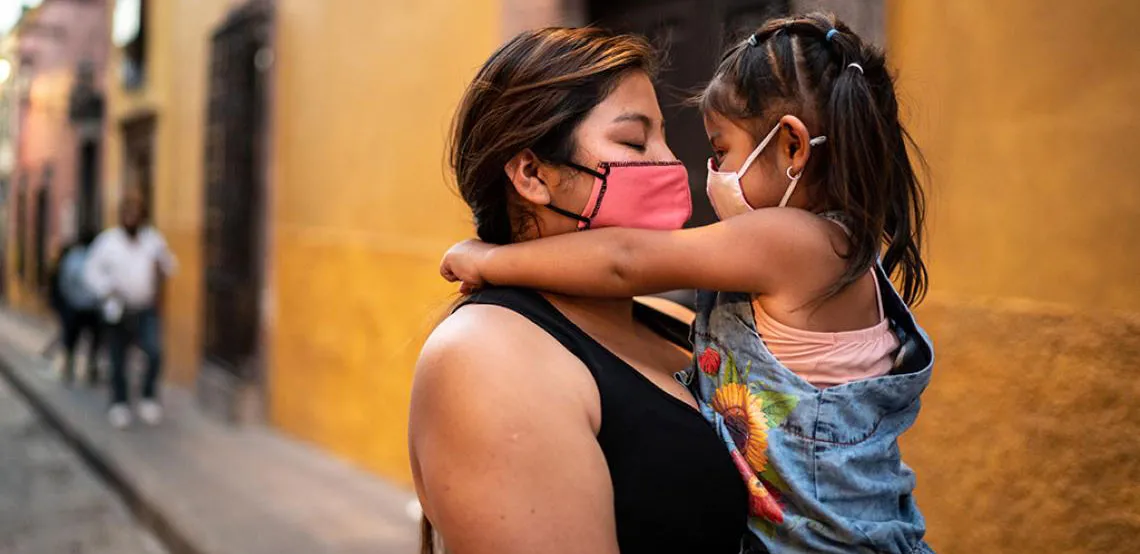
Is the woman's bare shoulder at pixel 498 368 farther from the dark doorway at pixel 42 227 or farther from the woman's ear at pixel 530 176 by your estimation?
the dark doorway at pixel 42 227

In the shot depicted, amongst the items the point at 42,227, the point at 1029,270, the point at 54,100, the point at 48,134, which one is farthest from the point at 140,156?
the point at 1029,270

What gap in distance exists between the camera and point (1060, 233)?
2.91m

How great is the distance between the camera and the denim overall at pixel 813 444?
5.16 feet

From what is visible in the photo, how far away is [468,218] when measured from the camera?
245 cm

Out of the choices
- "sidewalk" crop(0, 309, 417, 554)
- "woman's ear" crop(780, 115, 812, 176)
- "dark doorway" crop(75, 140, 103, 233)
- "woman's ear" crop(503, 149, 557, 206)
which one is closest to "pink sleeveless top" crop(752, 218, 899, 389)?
"woman's ear" crop(780, 115, 812, 176)

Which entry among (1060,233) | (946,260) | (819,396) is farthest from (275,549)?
(819,396)

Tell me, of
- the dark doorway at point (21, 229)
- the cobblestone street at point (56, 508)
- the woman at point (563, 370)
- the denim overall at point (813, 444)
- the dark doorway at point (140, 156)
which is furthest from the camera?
the dark doorway at point (21, 229)

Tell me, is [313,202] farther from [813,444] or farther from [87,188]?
[87,188]

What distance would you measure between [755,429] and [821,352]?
0.15 meters

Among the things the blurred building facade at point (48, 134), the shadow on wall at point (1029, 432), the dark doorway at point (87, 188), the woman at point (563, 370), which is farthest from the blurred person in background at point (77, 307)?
the woman at point (563, 370)

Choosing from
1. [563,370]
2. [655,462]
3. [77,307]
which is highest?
[563,370]

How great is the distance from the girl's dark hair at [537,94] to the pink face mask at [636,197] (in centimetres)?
7

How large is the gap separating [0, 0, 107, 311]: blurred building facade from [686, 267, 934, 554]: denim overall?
1674 centimetres

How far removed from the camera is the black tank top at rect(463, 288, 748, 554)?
4.82ft
